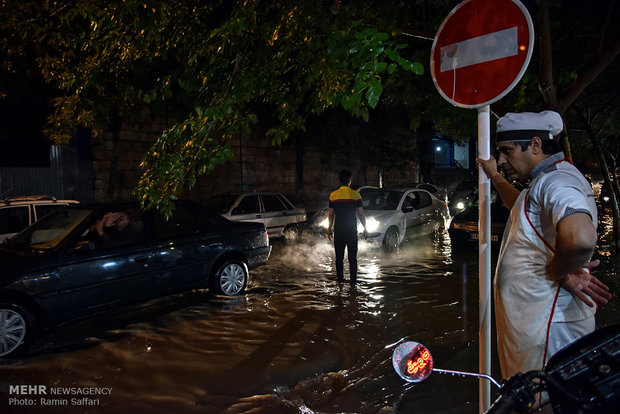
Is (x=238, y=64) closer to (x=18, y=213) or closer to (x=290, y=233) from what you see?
(x=18, y=213)

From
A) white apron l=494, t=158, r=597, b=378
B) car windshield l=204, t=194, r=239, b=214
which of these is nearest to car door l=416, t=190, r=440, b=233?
car windshield l=204, t=194, r=239, b=214

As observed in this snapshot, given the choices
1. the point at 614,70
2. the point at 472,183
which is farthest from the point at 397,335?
the point at 472,183

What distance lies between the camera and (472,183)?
19094 millimetres

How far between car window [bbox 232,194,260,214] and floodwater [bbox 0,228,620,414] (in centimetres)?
408

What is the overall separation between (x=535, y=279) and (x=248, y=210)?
9.99 m

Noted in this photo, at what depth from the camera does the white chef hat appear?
2.34 meters

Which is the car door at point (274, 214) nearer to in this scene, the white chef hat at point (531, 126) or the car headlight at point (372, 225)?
the car headlight at point (372, 225)

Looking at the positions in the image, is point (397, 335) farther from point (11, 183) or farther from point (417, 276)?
point (11, 183)

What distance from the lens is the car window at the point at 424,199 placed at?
12.2 meters

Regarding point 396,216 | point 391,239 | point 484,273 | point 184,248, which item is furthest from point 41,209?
point 484,273

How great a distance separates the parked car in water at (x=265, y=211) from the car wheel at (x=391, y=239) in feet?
9.68

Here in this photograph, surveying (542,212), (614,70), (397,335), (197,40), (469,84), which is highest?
(614,70)

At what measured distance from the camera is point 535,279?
7.12 ft

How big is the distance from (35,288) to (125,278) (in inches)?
40.0
